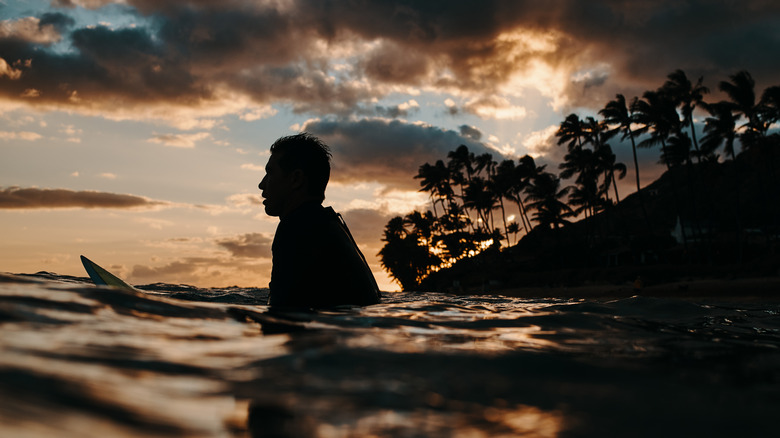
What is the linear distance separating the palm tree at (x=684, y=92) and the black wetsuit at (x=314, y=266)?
152 feet

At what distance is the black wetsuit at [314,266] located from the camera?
11.6ft

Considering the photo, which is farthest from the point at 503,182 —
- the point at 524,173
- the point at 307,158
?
the point at 307,158

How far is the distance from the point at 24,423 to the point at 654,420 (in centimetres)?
139

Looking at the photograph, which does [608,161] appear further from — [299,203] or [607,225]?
[299,203]

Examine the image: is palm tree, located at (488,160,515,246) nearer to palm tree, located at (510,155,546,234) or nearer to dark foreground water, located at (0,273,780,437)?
palm tree, located at (510,155,546,234)

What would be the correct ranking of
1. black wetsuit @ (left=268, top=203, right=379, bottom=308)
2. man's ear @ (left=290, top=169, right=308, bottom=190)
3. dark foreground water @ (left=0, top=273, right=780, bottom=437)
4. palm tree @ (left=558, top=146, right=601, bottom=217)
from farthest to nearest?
palm tree @ (left=558, top=146, right=601, bottom=217)
man's ear @ (left=290, top=169, right=308, bottom=190)
black wetsuit @ (left=268, top=203, right=379, bottom=308)
dark foreground water @ (left=0, top=273, right=780, bottom=437)

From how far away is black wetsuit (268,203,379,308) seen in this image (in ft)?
11.6

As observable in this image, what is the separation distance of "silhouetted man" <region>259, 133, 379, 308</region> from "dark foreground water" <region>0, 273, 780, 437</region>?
38.4 inches

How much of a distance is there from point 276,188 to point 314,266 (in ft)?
3.56

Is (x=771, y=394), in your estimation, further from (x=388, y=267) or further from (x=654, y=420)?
(x=388, y=267)

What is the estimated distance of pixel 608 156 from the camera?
54.1 meters

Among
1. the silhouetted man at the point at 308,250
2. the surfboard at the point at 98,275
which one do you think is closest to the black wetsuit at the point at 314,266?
the silhouetted man at the point at 308,250

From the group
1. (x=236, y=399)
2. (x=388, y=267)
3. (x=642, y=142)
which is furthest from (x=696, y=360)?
(x=388, y=267)

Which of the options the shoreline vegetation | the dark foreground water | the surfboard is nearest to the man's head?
the surfboard
